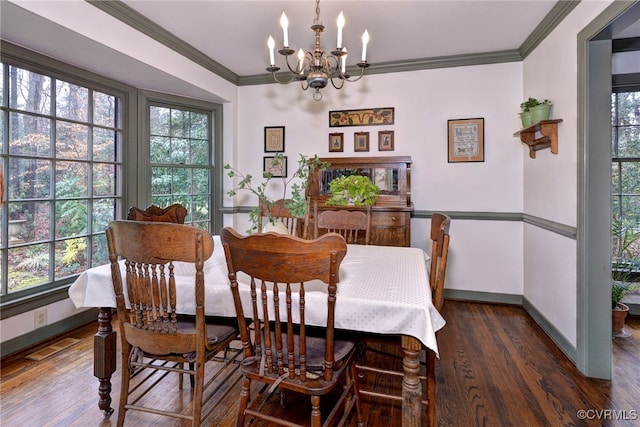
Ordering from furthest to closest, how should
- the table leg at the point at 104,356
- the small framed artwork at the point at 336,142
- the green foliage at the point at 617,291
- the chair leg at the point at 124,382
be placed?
the small framed artwork at the point at 336,142 < the green foliage at the point at 617,291 < the table leg at the point at 104,356 < the chair leg at the point at 124,382

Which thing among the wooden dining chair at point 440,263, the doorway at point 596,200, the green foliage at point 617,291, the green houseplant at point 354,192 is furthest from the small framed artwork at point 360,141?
the green foliage at point 617,291

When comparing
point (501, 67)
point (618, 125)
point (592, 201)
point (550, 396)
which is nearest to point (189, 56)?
point (501, 67)

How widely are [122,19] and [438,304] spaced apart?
2869mm

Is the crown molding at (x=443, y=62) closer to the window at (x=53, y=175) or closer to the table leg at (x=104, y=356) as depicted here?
the window at (x=53, y=175)

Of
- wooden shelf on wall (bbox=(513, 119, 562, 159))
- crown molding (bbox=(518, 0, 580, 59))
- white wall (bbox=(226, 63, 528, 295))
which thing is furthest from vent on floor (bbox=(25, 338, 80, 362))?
crown molding (bbox=(518, 0, 580, 59))

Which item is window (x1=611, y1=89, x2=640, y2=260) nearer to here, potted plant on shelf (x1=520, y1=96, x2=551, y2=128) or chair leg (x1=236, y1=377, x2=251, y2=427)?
potted plant on shelf (x1=520, y1=96, x2=551, y2=128)

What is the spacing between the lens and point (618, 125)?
10.2 feet

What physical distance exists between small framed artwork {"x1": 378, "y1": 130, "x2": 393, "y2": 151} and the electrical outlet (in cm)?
332

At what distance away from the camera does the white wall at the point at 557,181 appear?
2287 millimetres

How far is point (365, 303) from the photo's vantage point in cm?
128

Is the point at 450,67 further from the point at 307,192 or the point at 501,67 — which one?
the point at 307,192

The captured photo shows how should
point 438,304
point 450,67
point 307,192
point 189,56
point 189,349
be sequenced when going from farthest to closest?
1. point 307,192
2. point 450,67
3. point 189,56
4. point 438,304
5. point 189,349

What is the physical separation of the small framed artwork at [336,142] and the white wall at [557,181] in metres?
1.84

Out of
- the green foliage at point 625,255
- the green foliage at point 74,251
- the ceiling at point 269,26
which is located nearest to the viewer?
the ceiling at point 269,26
